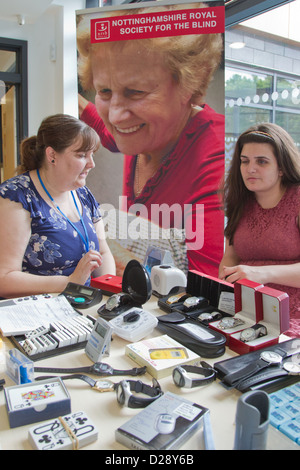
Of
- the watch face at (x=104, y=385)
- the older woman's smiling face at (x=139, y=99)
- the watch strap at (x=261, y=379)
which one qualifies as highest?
the older woman's smiling face at (x=139, y=99)

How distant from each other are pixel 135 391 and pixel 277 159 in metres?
1.37

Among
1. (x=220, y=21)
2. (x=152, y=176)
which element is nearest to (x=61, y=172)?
(x=152, y=176)

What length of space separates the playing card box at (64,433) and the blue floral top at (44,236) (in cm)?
118

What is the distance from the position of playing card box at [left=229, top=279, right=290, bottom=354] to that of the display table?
0.17 feet

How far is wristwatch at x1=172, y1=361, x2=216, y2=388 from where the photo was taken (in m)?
1.05

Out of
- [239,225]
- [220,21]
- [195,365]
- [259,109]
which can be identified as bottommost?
[195,365]

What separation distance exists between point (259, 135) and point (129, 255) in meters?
1.36

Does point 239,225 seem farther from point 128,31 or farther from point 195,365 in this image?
point 128,31

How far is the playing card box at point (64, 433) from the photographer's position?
814 mm

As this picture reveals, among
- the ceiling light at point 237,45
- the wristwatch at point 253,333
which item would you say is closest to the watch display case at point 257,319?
the wristwatch at point 253,333

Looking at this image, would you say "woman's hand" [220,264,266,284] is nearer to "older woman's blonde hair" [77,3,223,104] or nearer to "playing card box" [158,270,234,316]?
"playing card box" [158,270,234,316]

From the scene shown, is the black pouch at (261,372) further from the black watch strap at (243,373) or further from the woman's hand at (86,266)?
the woman's hand at (86,266)

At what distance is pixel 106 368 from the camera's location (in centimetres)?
113

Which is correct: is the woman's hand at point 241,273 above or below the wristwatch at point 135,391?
above
